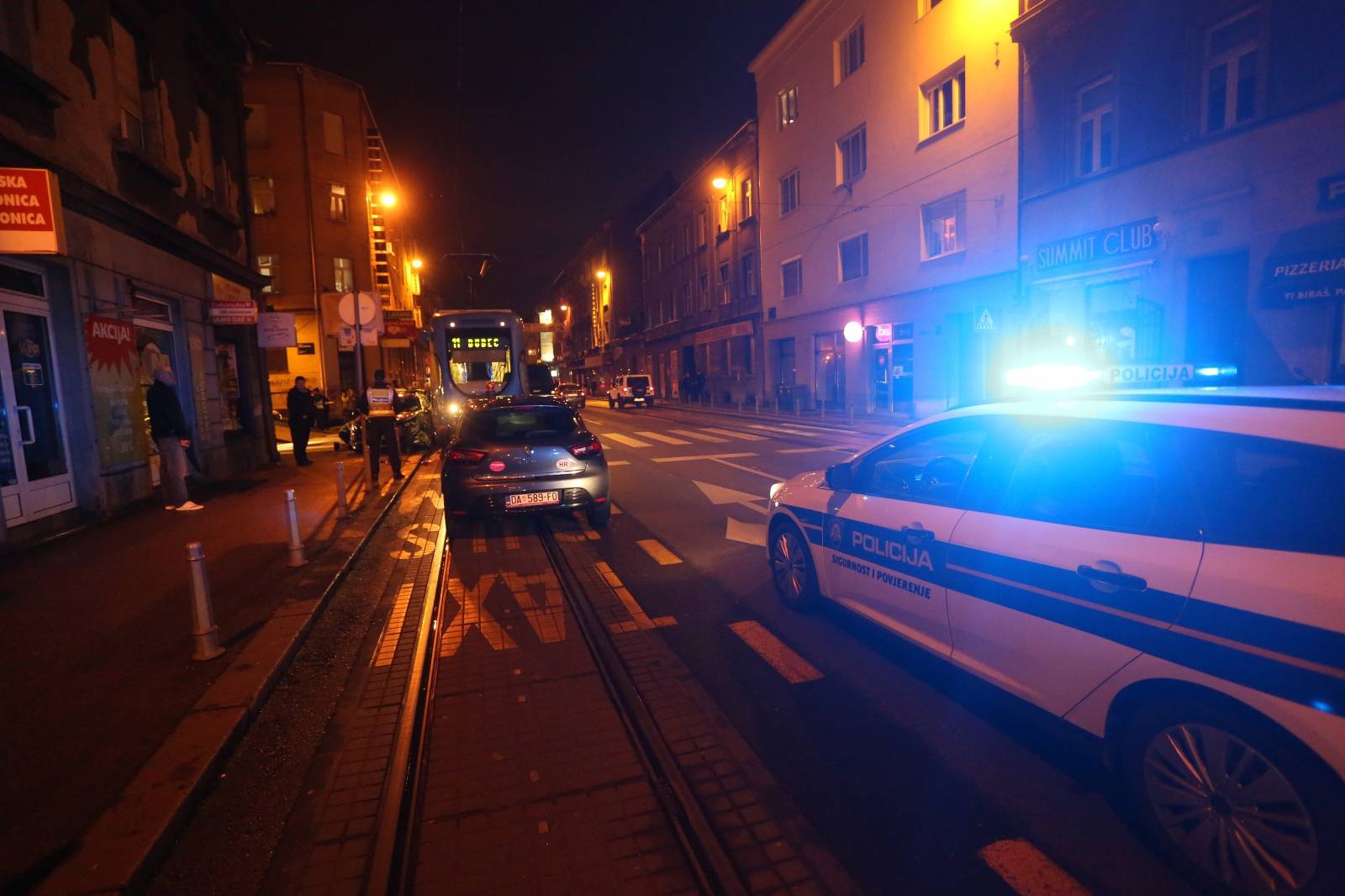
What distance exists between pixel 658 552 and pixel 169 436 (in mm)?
7203

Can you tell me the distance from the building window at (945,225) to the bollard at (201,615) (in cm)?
2082

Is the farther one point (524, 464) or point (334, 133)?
point (334, 133)

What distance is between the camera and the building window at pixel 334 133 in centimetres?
3216

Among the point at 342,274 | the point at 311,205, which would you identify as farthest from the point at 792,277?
the point at 311,205

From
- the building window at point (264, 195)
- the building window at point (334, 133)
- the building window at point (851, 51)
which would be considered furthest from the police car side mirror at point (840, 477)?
the building window at point (334, 133)

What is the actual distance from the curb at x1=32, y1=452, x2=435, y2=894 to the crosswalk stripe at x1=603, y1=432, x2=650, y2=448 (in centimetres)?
1324

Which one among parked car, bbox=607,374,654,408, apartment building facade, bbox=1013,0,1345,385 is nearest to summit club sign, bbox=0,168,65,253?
apartment building facade, bbox=1013,0,1345,385

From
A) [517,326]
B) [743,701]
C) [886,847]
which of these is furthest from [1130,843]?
[517,326]

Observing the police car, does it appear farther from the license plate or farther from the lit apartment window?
the lit apartment window

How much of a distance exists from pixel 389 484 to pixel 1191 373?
11653 mm

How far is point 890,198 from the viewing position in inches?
934

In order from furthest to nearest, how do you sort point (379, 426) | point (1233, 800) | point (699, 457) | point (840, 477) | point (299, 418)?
point (299, 418) < point (699, 457) < point (379, 426) < point (840, 477) < point (1233, 800)

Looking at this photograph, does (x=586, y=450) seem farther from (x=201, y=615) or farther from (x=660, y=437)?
(x=660, y=437)

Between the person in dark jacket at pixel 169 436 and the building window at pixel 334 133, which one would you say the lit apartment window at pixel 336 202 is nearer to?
the building window at pixel 334 133
